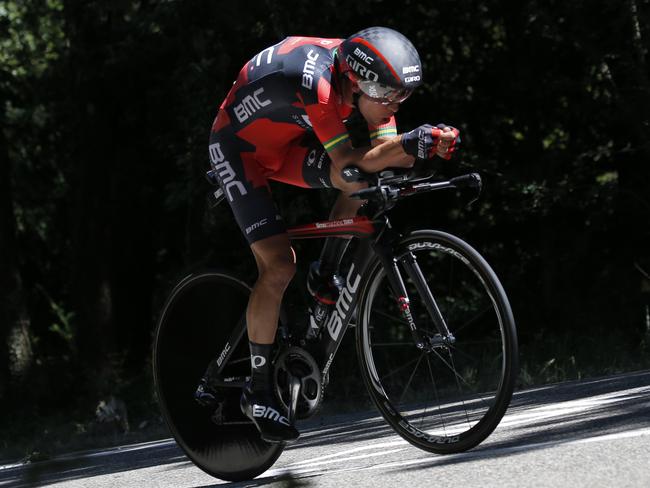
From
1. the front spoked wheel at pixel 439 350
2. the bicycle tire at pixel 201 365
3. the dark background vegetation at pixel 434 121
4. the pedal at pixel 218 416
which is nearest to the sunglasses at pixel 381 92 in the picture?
the front spoked wheel at pixel 439 350

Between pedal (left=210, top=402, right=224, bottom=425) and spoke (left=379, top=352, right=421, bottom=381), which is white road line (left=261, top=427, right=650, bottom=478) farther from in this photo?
pedal (left=210, top=402, right=224, bottom=425)

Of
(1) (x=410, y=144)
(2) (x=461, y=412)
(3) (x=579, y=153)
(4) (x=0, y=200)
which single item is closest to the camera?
(1) (x=410, y=144)

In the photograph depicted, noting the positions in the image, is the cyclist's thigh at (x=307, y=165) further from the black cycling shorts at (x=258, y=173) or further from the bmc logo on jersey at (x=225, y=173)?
the bmc logo on jersey at (x=225, y=173)

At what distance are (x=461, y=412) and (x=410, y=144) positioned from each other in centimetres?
112

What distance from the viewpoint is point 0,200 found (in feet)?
53.4

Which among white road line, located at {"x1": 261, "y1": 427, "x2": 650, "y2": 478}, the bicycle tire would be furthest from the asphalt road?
the bicycle tire

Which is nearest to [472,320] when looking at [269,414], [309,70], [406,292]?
[406,292]

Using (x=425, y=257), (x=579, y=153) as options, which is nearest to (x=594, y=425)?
(x=425, y=257)

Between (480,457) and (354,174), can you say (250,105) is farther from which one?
(480,457)

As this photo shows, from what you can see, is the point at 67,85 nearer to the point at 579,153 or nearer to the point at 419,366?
the point at 579,153

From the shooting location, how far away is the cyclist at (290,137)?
4.63 metres

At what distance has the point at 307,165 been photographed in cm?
512

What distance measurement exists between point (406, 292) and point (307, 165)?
751 mm

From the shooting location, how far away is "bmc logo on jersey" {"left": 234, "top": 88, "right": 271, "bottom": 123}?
5.04 m
